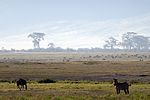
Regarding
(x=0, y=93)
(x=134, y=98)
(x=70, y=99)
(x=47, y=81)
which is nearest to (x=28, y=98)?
(x=70, y=99)

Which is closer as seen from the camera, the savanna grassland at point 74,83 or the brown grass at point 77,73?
the savanna grassland at point 74,83

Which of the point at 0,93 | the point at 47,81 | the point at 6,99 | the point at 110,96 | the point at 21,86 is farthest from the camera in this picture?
the point at 47,81

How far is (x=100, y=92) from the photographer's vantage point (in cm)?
3609

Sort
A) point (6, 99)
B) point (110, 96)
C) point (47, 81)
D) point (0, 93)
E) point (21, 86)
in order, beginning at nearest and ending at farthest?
point (6, 99)
point (110, 96)
point (0, 93)
point (21, 86)
point (47, 81)

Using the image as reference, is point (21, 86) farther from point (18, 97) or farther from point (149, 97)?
point (149, 97)

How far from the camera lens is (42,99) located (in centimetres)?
3002

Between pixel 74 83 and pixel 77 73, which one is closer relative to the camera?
pixel 74 83

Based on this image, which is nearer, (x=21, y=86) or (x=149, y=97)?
(x=149, y=97)

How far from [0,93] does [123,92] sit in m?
10.5

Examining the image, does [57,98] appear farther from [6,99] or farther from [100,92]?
[100,92]

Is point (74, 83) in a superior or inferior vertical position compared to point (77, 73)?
inferior

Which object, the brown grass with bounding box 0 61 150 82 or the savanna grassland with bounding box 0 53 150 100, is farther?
the brown grass with bounding box 0 61 150 82

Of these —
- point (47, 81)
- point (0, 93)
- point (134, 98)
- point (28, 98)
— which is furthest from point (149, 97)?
point (47, 81)

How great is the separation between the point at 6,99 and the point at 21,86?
32.0 ft
